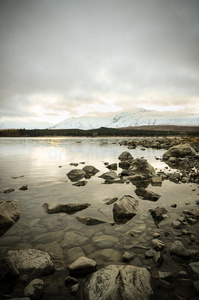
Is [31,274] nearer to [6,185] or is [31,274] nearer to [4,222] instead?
[4,222]

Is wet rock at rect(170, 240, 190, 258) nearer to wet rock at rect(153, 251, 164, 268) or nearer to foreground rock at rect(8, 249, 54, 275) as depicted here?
wet rock at rect(153, 251, 164, 268)

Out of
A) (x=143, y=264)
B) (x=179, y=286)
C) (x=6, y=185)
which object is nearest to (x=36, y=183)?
(x=6, y=185)

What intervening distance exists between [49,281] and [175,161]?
16.9m

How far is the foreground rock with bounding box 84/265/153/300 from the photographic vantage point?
2539 millimetres

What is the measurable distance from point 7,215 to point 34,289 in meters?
2.76

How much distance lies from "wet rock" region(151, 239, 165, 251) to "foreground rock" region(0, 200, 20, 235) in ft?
12.9

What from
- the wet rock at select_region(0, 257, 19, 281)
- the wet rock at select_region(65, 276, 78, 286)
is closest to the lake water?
the wet rock at select_region(65, 276, 78, 286)

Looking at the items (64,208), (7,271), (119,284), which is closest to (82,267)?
(119,284)

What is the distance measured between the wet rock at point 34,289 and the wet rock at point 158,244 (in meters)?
2.47

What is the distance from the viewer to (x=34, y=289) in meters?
2.75

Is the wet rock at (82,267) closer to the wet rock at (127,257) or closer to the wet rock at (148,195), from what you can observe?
the wet rock at (127,257)

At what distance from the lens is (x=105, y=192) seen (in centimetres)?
791

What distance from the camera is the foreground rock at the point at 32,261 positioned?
3133 millimetres

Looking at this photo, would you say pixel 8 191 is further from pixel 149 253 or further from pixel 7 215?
pixel 149 253
